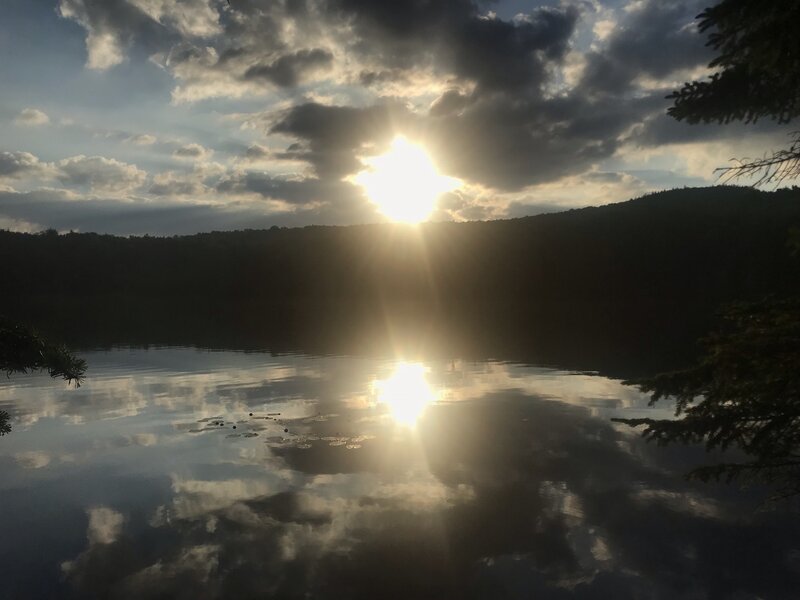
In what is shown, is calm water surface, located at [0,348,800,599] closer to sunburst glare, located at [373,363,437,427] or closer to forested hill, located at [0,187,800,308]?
sunburst glare, located at [373,363,437,427]

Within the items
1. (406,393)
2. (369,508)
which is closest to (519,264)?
(406,393)

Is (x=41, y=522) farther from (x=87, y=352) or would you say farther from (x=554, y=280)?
(x=554, y=280)

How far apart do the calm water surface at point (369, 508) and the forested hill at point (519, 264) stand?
9442cm

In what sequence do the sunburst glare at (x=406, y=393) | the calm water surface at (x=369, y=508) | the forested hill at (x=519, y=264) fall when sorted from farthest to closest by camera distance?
1. the forested hill at (x=519, y=264)
2. the sunburst glare at (x=406, y=393)
3. the calm water surface at (x=369, y=508)

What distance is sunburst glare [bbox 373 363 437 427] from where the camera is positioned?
24484 millimetres

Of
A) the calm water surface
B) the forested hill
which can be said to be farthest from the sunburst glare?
the forested hill

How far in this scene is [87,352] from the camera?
149 feet

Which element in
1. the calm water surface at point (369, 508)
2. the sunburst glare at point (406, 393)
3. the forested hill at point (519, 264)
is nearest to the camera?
the calm water surface at point (369, 508)

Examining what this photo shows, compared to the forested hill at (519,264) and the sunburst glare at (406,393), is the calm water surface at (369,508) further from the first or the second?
the forested hill at (519,264)

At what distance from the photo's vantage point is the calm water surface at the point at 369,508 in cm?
1065

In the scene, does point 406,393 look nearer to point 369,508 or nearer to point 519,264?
point 369,508

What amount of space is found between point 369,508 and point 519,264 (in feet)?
502

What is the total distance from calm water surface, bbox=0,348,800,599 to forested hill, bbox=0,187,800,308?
9442cm

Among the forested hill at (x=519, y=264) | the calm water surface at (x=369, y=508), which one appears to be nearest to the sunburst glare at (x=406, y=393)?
the calm water surface at (x=369, y=508)
